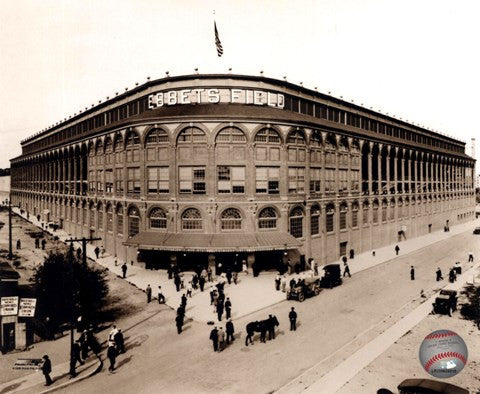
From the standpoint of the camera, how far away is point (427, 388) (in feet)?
46.2

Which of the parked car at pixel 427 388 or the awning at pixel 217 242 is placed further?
the awning at pixel 217 242

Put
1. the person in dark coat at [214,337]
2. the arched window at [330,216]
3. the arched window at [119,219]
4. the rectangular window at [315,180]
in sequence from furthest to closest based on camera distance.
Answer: the arched window at [330,216] → the arched window at [119,219] → the rectangular window at [315,180] → the person in dark coat at [214,337]

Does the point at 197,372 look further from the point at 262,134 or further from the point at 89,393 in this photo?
the point at 262,134

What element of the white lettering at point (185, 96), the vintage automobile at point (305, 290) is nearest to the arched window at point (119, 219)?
the white lettering at point (185, 96)

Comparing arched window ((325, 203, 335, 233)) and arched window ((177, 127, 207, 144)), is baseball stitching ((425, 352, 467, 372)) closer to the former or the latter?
arched window ((177, 127, 207, 144))

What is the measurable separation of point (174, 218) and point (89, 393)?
2451 cm

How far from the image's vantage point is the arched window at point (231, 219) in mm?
39750

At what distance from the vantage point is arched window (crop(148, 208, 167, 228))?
1622 inches

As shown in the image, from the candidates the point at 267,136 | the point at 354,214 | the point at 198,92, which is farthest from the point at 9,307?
the point at 354,214

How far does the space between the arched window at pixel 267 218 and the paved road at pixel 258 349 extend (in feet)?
33.6

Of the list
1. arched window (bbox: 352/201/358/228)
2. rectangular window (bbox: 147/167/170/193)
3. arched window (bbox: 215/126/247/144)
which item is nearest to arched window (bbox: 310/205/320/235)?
arched window (bbox: 352/201/358/228)

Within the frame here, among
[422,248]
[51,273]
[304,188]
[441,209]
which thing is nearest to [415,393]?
[51,273]

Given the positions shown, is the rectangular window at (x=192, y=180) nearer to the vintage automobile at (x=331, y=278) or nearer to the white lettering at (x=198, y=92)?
the white lettering at (x=198, y=92)

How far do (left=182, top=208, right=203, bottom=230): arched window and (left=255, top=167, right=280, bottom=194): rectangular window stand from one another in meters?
6.71
